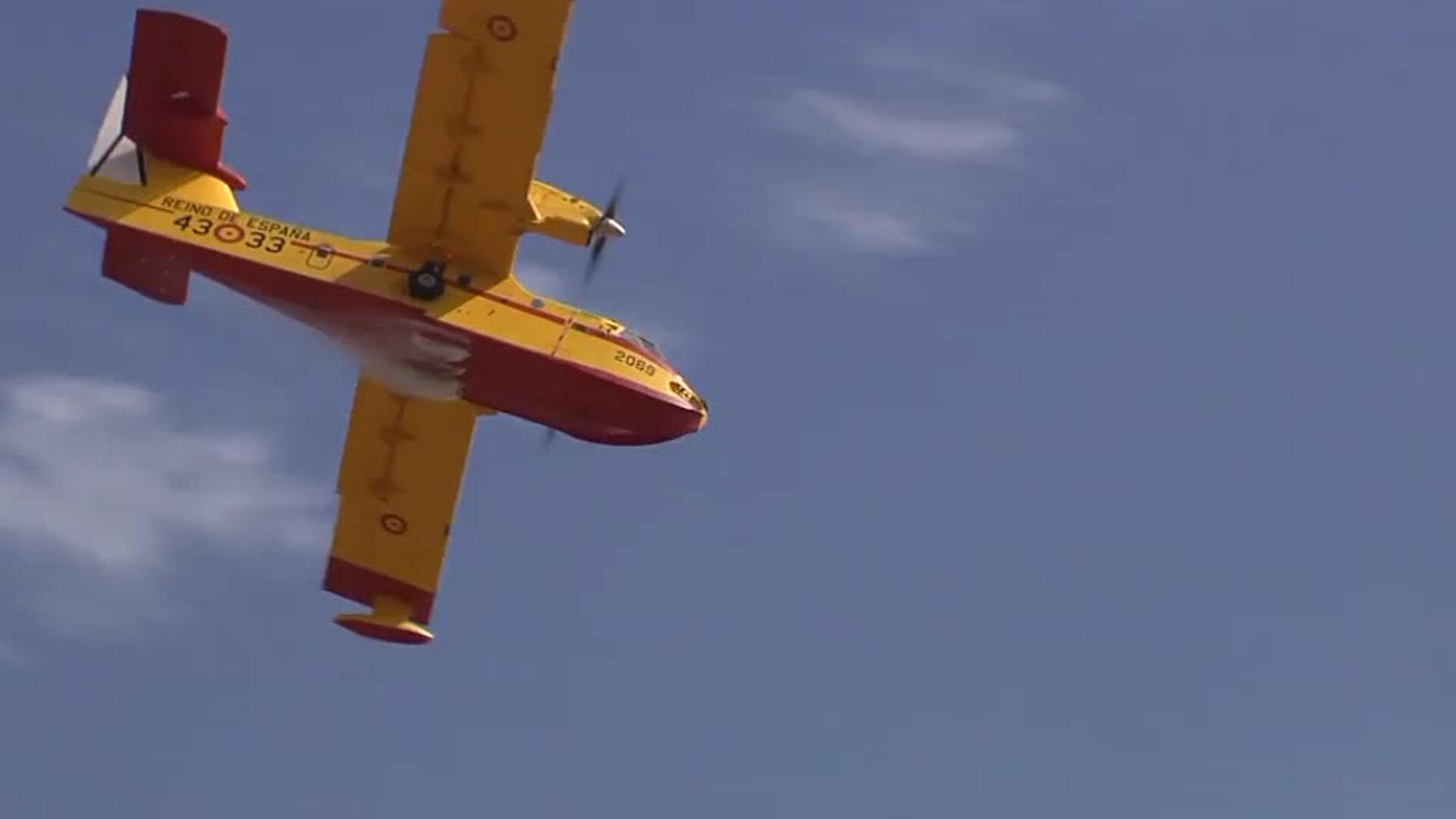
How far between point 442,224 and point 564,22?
401 cm

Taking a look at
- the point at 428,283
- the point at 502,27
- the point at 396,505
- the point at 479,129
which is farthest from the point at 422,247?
the point at 396,505

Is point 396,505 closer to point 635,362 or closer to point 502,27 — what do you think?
point 635,362

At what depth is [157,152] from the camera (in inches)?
1519

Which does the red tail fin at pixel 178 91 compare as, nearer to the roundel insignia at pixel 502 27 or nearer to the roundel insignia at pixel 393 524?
the roundel insignia at pixel 502 27

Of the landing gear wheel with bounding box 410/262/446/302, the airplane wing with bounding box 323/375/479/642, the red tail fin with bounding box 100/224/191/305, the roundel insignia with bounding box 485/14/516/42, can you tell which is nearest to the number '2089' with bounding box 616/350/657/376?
the landing gear wheel with bounding box 410/262/446/302

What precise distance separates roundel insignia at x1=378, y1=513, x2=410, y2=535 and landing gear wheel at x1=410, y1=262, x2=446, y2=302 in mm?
6230

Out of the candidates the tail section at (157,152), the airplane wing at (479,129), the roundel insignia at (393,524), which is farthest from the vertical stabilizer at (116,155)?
the roundel insignia at (393,524)

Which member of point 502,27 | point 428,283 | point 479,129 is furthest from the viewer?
point 428,283

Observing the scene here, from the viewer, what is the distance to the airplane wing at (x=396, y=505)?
41.6 metres

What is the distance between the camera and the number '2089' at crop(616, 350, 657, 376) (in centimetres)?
3819

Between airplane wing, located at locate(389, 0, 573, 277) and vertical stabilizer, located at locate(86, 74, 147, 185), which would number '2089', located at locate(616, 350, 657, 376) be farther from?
vertical stabilizer, located at locate(86, 74, 147, 185)

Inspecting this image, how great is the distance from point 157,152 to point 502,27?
624 centimetres

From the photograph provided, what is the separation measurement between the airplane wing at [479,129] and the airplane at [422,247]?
0.09ft

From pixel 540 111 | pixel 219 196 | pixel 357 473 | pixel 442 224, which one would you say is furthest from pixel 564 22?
pixel 357 473
